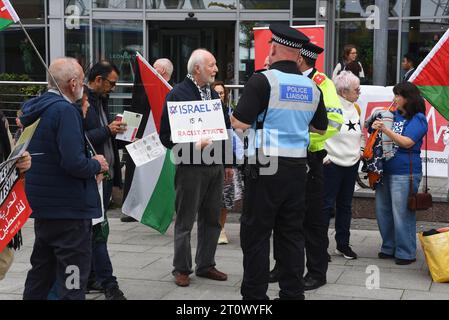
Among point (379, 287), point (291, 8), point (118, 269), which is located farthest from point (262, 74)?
point (291, 8)

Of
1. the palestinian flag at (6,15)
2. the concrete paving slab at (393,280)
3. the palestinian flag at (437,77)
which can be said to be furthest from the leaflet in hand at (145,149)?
the palestinian flag at (437,77)

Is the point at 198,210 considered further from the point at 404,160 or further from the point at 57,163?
the point at 404,160

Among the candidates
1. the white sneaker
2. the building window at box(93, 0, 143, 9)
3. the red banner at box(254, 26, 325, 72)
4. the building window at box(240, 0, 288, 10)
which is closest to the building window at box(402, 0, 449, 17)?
the building window at box(240, 0, 288, 10)

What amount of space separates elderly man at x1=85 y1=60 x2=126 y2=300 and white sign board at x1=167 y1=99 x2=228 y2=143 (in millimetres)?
448

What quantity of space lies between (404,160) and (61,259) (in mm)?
3627

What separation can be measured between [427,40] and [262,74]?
11.4 meters

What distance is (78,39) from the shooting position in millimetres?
15758

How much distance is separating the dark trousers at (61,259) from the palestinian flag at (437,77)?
143 inches

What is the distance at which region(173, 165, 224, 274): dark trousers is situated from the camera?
561 centimetres

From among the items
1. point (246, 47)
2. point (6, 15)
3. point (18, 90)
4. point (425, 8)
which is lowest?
point (18, 90)

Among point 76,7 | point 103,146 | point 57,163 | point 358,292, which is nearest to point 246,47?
point 76,7

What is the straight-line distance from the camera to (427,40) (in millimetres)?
14750

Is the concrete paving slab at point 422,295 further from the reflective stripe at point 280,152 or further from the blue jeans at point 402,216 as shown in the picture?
the reflective stripe at point 280,152
